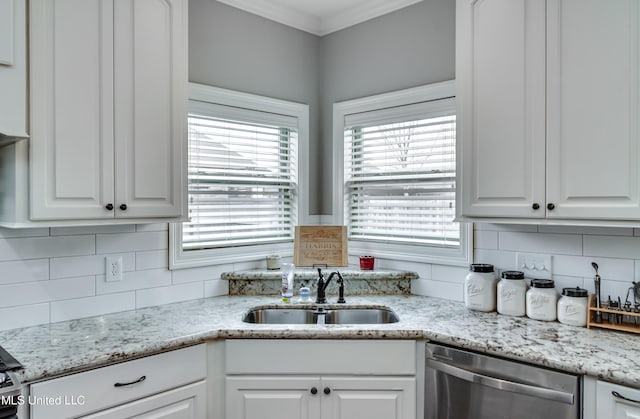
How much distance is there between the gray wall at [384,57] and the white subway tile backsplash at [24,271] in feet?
5.91

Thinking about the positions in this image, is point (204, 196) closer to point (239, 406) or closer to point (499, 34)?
point (239, 406)

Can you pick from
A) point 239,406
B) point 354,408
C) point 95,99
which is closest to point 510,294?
point 354,408

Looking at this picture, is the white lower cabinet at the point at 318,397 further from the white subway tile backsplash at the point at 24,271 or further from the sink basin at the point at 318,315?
the white subway tile backsplash at the point at 24,271

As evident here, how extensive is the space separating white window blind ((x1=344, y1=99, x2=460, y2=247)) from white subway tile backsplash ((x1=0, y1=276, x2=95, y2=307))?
168cm

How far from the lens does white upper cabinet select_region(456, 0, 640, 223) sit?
181 centimetres

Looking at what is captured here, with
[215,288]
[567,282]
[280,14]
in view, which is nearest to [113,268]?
[215,288]

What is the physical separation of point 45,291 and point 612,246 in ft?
8.53

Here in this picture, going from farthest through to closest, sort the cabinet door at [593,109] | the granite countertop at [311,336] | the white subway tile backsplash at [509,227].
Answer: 1. the white subway tile backsplash at [509,227]
2. the cabinet door at [593,109]
3. the granite countertop at [311,336]

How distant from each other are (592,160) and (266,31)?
2.11 m

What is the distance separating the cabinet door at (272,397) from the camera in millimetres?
2107

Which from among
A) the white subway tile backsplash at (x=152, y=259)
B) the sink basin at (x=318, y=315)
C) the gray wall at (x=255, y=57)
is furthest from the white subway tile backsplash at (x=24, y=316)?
the gray wall at (x=255, y=57)

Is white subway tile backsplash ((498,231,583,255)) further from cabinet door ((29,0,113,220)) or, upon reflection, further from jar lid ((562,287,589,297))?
cabinet door ((29,0,113,220))

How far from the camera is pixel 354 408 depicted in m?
2.11

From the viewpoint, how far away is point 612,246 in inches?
83.9
